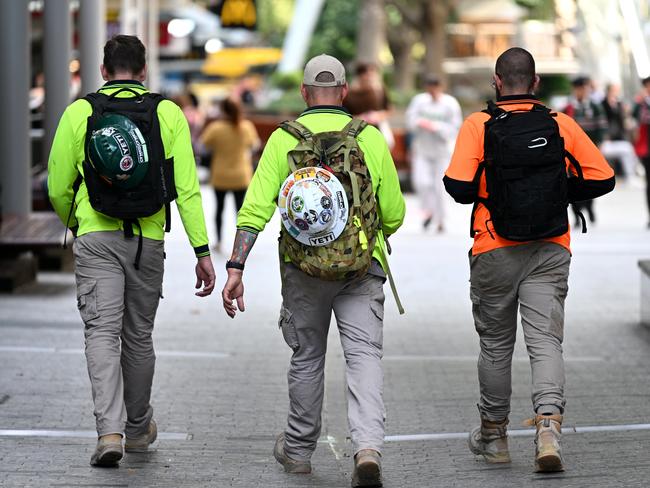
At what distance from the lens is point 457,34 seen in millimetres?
59875

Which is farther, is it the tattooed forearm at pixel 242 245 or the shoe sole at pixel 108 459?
the shoe sole at pixel 108 459

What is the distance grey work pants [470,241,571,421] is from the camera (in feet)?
21.4

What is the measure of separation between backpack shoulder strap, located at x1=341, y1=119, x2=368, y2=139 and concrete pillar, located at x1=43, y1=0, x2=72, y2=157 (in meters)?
11.3

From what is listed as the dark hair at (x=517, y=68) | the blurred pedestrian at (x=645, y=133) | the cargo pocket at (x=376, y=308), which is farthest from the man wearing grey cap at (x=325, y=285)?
the blurred pedestrian at (x=645, y=133)

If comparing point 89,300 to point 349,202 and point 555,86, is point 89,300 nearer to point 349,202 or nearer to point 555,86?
point 349,202

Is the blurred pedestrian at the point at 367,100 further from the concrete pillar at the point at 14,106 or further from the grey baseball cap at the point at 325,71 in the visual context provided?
the grey baseball cap at the point at 325,71

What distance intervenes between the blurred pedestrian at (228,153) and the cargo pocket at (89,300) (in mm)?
10085

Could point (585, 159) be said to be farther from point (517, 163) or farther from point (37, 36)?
point (37, 36)

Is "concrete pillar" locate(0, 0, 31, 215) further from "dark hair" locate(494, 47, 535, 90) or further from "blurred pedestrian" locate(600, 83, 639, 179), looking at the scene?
"blurred pedestrian" locate(600, 83, 639, 179)

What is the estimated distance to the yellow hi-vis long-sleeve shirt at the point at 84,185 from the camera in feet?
22.0

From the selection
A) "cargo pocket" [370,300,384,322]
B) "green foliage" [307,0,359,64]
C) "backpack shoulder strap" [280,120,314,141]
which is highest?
"green foliage" [307,0,359,64]

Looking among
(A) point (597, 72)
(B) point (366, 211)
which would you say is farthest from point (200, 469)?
(A) point (597, 72)

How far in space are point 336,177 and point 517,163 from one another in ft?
2.56

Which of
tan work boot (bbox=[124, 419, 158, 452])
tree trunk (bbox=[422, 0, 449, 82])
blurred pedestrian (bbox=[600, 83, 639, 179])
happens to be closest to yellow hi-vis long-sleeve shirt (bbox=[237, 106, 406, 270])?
tan work boot (bbox=[124, 419, 158, 452])
